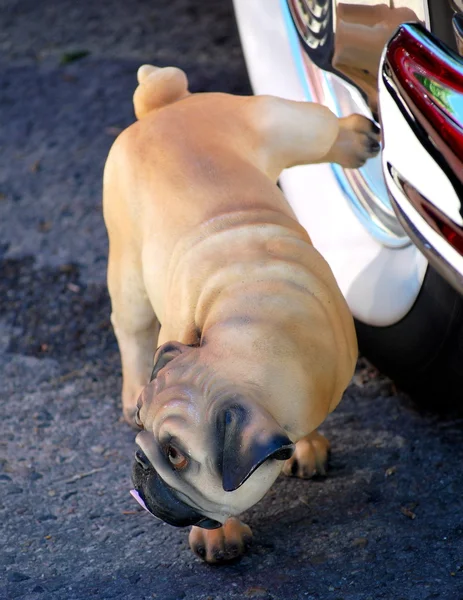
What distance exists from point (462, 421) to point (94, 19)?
3.06 metres

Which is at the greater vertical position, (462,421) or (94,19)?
(462,421)

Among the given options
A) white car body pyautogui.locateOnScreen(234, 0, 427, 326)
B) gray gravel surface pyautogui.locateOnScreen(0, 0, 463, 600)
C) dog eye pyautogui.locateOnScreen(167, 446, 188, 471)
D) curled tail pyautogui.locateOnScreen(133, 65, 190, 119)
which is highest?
curled tail pyautogui.locateOnScreen(133, 65, 190, 119)

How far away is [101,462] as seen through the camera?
231 cm

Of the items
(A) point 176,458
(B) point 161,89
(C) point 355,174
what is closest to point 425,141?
(A) point 176,458

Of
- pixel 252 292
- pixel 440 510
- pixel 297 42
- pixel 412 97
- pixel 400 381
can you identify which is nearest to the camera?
pixel 412 97

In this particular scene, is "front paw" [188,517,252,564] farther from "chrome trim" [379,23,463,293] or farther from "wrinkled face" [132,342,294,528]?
"chrome trim" [379,23,463,293]

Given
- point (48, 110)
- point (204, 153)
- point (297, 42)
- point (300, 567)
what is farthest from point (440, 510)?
point (48, 110)

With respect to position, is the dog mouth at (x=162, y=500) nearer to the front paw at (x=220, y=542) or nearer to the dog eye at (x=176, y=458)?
the dog eye at (x=176, y=458)

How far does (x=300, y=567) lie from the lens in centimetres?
182

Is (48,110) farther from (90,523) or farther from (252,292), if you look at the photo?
(252,292)

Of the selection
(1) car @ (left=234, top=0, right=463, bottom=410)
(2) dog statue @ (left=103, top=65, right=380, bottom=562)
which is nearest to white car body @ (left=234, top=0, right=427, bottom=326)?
(1) car @ (left=234, top=0, right=463, bottom=410)

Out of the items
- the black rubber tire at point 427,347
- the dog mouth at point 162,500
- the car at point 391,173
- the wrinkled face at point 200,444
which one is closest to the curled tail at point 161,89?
the car at point 391,173

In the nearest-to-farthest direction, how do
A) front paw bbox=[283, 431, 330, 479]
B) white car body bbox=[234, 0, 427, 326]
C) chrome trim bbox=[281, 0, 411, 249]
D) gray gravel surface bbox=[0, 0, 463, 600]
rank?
gray gravel surface bbox=[0, 0, 463, 600] → front paw bbox=[283, 431, 330, 479] → white car body bbox=[234, 0, 427, 326] → chrome trim bbox=[281, 0, 411, 249]

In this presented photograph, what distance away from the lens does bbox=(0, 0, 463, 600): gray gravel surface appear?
1814mm
